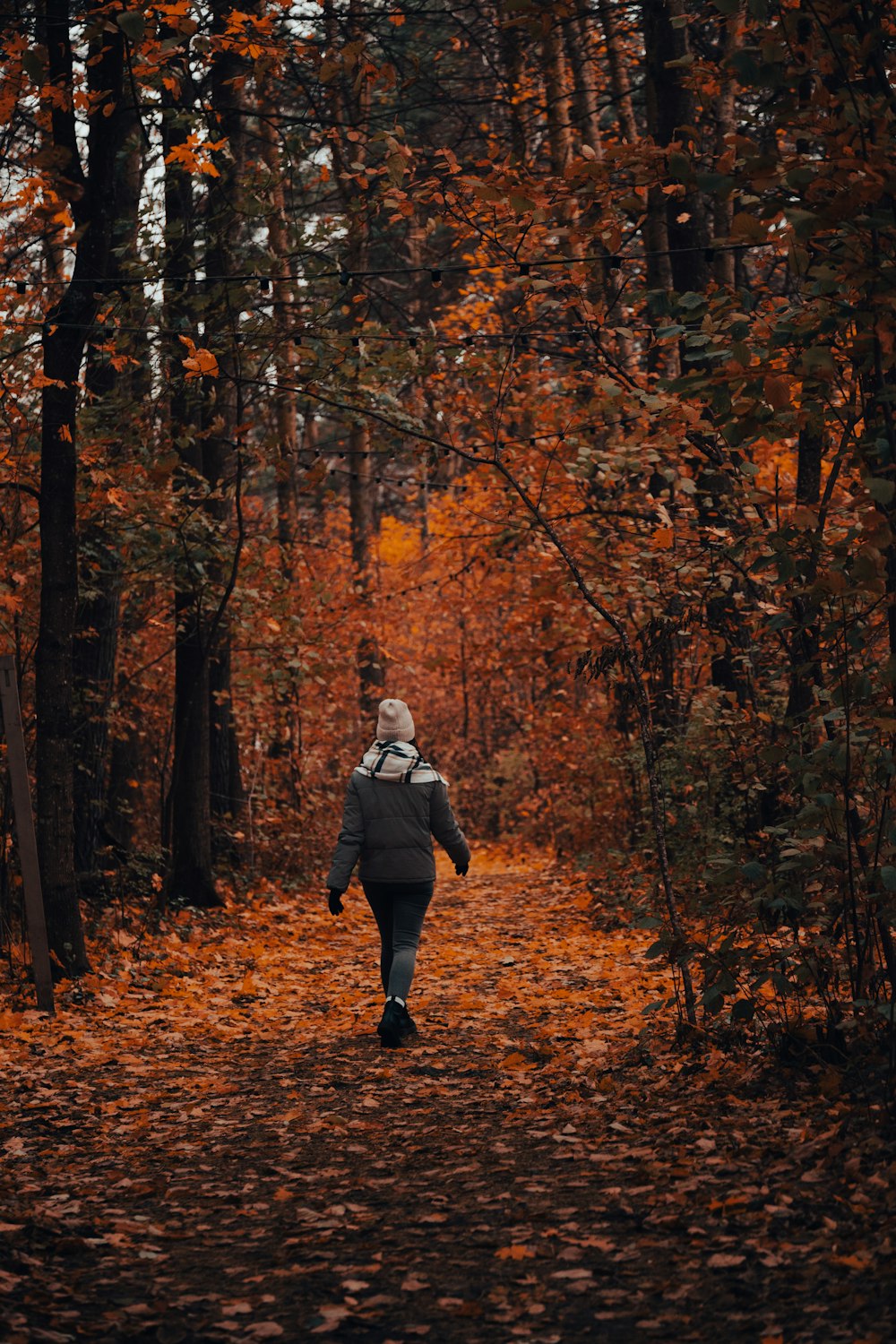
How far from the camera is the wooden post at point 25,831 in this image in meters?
9.00

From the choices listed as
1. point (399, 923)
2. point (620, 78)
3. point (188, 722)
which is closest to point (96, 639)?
point (188, 722)

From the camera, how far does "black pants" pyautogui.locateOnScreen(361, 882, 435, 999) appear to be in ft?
25.9

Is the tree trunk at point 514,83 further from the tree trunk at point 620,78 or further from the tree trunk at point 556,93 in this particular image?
the tree trunk at point 620,78

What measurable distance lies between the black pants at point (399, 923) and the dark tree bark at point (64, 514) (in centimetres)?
269

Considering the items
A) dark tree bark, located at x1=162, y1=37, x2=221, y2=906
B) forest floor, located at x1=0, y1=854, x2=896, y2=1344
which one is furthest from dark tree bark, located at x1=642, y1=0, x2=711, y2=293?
forest floor, located at x1=0, y1=854, x2=896, y2=1344

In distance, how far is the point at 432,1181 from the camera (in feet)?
17.1

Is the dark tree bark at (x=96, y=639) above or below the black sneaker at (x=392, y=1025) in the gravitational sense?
above

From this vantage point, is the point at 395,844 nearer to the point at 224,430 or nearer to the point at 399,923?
the point at 399,923

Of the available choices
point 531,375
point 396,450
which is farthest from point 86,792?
point 531,375

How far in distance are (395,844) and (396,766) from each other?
458 millimetres

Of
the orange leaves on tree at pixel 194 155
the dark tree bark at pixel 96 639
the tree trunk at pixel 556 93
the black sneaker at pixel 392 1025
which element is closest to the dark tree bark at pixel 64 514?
the orange leaves on tree at pixel 194 155

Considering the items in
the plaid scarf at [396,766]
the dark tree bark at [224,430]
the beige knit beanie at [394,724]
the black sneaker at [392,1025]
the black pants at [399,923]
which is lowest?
the black sneaker at [392,1025]

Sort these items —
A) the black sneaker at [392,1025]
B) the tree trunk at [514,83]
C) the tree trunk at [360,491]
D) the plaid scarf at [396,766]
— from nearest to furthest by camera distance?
the black sneaker at [392,1025], the plaid scarf at [396,766], the tree trunk at [514,83], the tree trunk at [360,491]

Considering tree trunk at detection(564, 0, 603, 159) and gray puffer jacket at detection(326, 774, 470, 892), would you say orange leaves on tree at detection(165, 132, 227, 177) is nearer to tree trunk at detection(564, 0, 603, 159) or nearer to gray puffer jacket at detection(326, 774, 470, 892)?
gray puffer jacket at detection(326, 774, 470, 892)
